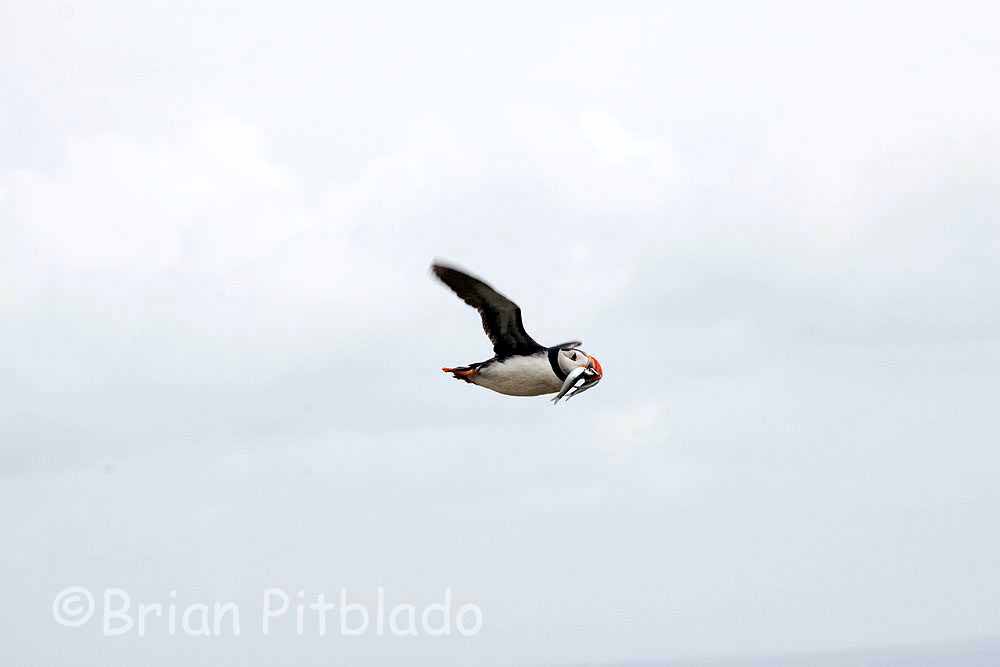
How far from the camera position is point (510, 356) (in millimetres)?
41281

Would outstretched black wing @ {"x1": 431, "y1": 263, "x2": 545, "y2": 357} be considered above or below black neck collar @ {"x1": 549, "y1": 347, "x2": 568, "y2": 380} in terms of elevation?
above

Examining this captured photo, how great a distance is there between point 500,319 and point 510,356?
1.01m

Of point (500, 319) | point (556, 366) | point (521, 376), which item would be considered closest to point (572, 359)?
point (556, 366)

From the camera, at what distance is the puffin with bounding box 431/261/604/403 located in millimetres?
39875

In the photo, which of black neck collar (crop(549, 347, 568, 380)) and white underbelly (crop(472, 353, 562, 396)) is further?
white underbelly (crop(472, 353, 562, 396))

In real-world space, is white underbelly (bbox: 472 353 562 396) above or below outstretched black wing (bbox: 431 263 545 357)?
below

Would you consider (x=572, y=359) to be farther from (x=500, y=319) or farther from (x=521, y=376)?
(x=500, y=319)

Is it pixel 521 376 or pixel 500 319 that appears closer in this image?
pixel 521 376

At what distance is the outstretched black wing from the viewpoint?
40.6m

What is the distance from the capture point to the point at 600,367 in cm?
3969

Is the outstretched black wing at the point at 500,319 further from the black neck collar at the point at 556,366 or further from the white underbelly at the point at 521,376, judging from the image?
the black neck collar at the point at 556,366

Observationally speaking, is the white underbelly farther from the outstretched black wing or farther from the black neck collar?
the outstretched black wing

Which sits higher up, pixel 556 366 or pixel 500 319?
pixel 500 319

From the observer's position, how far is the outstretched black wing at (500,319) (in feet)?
133
